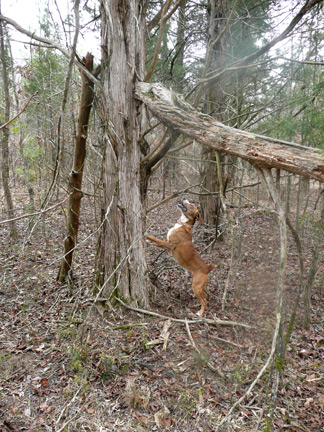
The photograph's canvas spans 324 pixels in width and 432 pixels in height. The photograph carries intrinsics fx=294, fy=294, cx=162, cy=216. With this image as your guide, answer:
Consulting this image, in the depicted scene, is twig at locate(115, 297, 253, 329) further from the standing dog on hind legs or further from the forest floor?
the standing dog on hind legs

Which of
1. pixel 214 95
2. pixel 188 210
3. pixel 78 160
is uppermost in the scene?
pixel 214 95

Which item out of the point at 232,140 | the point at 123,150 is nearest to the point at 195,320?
the point at 123,150

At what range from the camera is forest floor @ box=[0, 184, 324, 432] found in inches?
123

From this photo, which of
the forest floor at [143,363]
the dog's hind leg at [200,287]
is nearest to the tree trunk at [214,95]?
the dog's hind leg at [200,287]

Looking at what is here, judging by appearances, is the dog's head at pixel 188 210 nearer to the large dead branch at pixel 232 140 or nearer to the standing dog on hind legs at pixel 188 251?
the standing dog on hind legs at pixel 188 251

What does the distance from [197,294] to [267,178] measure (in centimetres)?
327

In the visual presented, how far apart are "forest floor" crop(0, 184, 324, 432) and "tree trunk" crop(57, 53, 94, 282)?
72 centimetres

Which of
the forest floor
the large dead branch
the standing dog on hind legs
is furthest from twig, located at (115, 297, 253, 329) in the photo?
the large dead branch

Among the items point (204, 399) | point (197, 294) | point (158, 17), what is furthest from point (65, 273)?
point (158, 17)

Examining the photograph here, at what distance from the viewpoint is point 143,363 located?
12.2ft

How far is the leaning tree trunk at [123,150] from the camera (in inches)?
154

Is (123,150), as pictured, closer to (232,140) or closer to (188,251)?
(232,140)

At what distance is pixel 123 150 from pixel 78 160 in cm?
118

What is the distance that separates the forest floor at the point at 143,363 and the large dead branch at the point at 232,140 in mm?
898
